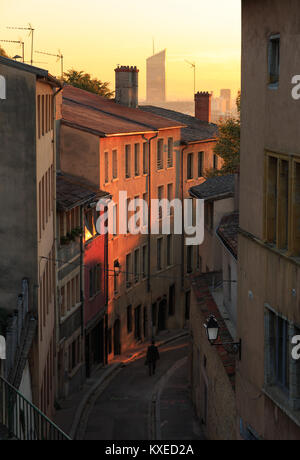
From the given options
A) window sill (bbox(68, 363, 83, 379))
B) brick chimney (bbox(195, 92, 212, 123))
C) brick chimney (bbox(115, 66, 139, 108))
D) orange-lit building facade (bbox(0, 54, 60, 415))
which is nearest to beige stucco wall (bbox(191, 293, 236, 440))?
orange-lit building facade (bbox(0, 54, 60, 415))

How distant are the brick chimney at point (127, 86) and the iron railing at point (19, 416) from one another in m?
46.1

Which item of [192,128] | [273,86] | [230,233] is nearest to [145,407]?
[230,233]

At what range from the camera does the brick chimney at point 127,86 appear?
6201 cm

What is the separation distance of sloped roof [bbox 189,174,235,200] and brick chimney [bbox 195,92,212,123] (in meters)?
30.3

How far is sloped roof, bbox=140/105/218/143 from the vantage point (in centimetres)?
6536

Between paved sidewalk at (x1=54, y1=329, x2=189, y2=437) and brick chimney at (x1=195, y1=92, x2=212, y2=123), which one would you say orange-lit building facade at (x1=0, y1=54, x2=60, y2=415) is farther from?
brick chimney at (x1=195, y1=92, x2=212, y2=123)

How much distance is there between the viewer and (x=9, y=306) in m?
30.4

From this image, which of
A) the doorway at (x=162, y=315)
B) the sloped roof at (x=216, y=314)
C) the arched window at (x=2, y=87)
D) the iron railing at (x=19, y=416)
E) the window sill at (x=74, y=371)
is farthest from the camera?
the doorway at (x=162, y=315)

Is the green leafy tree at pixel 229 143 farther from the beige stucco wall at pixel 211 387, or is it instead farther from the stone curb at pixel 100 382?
the beige stucco wall at pixel 211 387

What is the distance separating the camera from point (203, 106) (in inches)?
2918

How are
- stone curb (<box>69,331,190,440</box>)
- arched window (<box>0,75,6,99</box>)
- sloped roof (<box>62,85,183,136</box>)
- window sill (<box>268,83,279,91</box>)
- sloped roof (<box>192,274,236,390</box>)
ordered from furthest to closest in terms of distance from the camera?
sloped roof (<box>62,85,183,136</box>) < stone curb (<box>69,331,190,440</box>) < arched window (<box>0,75,6,99</box>) < sloped roof (<box>192,274,236,390</box>) < window sill (<box>268,83,279,91</box>)

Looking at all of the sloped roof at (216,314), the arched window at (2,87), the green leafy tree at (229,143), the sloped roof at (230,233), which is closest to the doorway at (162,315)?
the green leafy tree at (229,143)

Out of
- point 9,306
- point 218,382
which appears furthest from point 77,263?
point 218,382

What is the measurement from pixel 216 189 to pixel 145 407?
9.36 m
